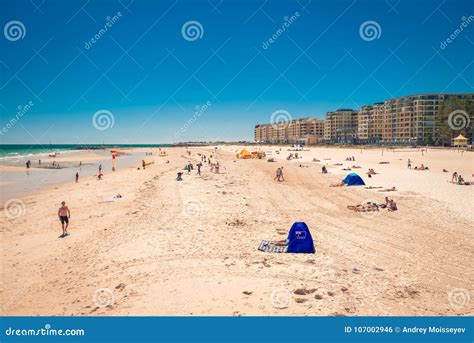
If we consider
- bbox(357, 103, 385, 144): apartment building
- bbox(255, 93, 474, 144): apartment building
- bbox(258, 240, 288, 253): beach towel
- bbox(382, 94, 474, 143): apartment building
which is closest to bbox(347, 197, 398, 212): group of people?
bbox(258, 240, 288, 253): beach towel

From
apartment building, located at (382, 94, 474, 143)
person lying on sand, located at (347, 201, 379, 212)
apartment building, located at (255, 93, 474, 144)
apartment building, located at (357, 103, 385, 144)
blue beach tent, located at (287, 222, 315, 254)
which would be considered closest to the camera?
A: blue beach tent, located at (287, 222, 315, 254)

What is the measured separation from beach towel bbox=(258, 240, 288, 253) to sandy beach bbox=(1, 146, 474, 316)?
→ 0.99ft

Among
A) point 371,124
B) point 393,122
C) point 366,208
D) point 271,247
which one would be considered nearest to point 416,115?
point 393,122

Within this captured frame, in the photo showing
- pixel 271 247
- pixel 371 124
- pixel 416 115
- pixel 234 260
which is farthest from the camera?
pixel 371 124

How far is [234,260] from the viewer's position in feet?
29.1

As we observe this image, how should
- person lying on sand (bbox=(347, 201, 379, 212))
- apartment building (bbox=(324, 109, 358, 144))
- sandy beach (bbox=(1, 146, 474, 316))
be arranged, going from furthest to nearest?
1. apartment building (bbox=(324, 109, 358, 144))
2. person lying on sand (bbox=(347, 201, 379, 212))
3. sandy beach (bbox=(1, 146, 474, 316))

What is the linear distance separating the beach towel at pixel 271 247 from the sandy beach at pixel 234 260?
0.99ft

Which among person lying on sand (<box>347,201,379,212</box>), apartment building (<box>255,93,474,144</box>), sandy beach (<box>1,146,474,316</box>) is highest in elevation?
apartment building (<box>255,93,474,144</box>)

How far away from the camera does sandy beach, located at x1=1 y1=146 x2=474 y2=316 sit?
260 inches

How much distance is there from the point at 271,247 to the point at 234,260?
4.93ft

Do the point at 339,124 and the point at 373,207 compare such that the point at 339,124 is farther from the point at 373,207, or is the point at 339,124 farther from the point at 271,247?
the point at 271,247

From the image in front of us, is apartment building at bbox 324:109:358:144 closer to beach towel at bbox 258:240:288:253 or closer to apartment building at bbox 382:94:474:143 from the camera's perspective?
apartment building at bbox 382:94:474:143

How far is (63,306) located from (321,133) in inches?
6562

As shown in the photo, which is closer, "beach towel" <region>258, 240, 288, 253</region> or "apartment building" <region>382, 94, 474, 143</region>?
"beach towel" <region>258, 240, 288, 253</region>
